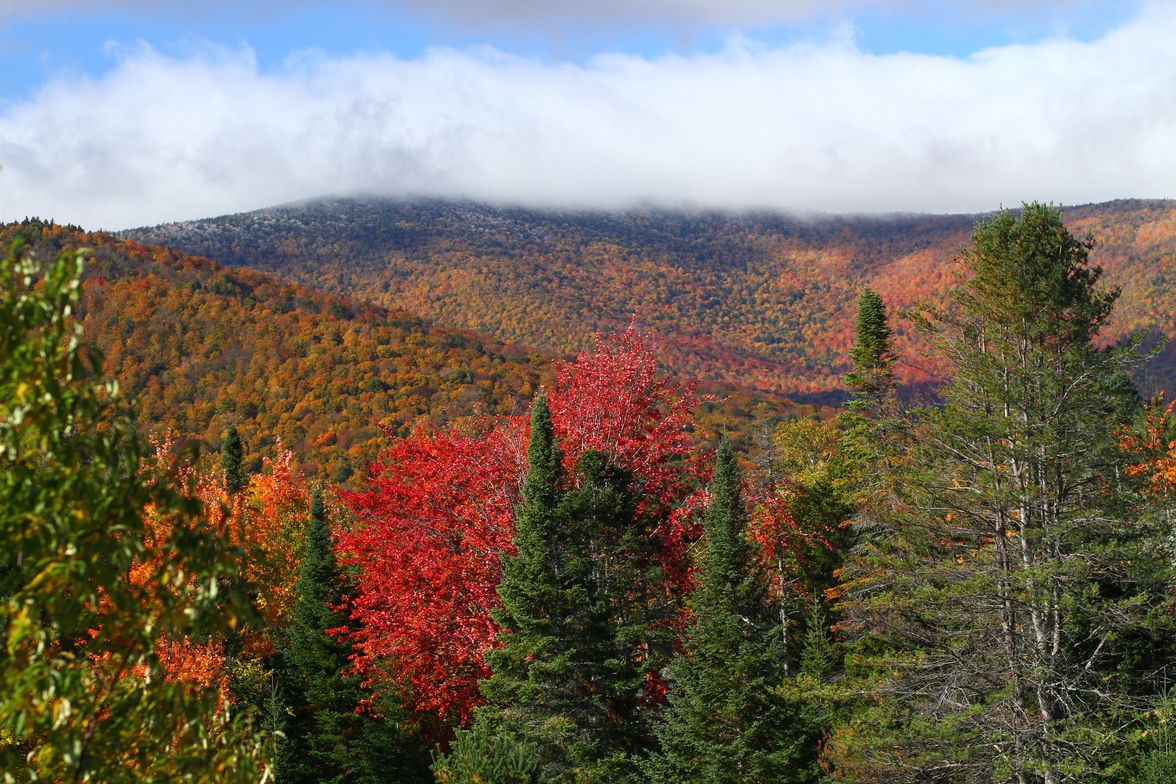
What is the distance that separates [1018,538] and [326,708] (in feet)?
58.1

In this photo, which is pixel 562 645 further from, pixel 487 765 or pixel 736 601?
pixel 487 765

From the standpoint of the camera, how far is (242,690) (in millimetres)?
26406

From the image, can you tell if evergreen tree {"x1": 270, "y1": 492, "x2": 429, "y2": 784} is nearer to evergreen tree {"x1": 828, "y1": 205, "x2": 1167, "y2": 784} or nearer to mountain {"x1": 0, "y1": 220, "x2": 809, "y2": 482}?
evergreen tree {"x1": 828, "y1": 205, "x2": 1167, "y2": 784}

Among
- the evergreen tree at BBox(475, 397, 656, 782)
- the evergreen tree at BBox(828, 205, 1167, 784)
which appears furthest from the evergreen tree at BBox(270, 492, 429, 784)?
the evergreen tree at BBox(828, 205, 1167, 784)

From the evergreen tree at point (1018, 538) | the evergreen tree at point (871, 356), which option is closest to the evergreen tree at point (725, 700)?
the evergreen tree at point (1018, 538)

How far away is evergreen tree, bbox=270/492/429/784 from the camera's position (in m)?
20.4

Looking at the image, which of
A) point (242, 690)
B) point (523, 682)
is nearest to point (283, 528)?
point (242, 690)

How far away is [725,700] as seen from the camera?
19.6 meters

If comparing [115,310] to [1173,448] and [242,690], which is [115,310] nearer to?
[242,690]

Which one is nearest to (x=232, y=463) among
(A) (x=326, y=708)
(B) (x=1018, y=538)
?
(A) (x=326, y=708)

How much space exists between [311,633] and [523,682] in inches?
363

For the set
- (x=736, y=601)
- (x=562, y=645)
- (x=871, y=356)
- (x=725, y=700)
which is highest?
(x=871, y=356)

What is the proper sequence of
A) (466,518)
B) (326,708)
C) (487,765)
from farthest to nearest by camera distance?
(326,708) < (466,518) < (487,765)

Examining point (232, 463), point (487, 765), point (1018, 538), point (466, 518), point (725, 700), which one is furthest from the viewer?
point (232, 463)
